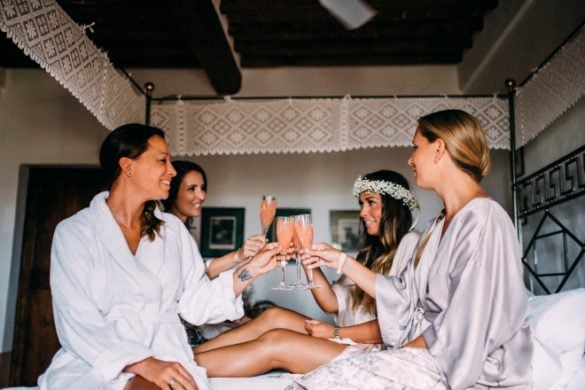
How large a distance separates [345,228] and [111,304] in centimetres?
364

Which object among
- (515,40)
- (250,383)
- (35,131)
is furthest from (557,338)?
(35,131)

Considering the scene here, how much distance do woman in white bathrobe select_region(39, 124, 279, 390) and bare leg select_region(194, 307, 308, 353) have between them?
0.27 metres

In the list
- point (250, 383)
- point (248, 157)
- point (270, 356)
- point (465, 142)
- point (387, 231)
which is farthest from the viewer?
point (248, 157)

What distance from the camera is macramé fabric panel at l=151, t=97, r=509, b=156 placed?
3840mm

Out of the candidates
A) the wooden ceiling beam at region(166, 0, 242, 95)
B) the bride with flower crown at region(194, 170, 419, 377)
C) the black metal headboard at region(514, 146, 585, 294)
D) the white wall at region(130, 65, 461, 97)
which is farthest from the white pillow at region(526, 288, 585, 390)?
the white wall at region(130, 65, 461, 97)

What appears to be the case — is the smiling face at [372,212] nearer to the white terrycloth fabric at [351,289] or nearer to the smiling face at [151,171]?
the white terrycloth fabric at [351,289]

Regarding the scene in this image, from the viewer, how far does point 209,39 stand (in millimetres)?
3930

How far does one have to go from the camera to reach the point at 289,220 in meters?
2.11

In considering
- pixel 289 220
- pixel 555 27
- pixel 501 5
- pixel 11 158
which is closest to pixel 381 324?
pixel 289 220

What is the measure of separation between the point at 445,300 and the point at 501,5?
3392 millimetres

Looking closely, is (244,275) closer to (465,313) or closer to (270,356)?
(270,356)

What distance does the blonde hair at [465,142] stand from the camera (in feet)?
5.92

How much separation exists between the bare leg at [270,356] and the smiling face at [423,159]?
2.43 ft

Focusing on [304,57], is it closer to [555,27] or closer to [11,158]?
[555,27]
